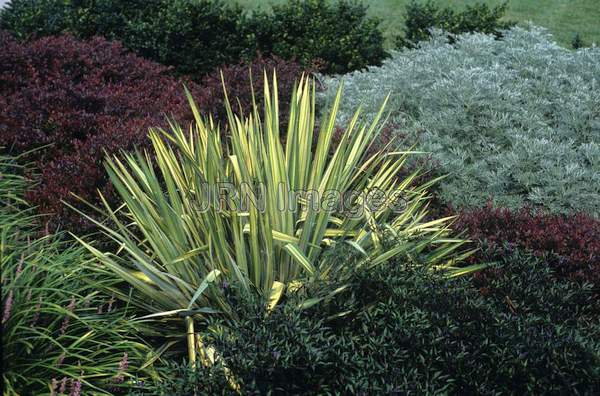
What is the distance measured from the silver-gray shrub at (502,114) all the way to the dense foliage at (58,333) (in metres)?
1.91

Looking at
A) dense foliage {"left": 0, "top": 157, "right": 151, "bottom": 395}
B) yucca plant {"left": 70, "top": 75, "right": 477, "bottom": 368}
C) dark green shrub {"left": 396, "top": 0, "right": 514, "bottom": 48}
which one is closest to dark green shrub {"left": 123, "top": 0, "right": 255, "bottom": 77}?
dark green shrub {"left": 396, "top": 0, "right": 514, "bottom": 48}

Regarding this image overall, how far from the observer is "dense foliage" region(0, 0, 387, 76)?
8.19 meters

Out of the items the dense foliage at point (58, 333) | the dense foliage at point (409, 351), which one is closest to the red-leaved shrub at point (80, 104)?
the dense foliage at point (58, 333)

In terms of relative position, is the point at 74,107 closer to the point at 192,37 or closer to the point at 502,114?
the point at 192,37

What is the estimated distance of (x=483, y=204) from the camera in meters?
5.16

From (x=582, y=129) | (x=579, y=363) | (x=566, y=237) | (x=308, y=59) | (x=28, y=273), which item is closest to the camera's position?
(x=579, y=363)

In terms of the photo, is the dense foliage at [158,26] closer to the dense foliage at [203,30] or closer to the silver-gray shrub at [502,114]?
the dense foliage at [203,30]

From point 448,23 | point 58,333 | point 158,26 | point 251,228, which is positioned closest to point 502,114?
point 251,228

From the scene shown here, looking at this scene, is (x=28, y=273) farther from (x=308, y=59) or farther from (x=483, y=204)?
(x=308, y=59)

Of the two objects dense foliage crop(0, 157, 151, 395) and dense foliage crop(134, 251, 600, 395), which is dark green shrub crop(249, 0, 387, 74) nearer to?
dense foliage crop(0, 157, 151, 395)

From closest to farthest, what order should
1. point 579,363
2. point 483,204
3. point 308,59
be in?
point 579,363
point 483,204
point 308,59

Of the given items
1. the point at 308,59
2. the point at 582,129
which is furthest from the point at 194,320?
the point at 308,59

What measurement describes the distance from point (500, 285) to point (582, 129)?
9.02 feet

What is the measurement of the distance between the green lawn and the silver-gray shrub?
449 centimetres
